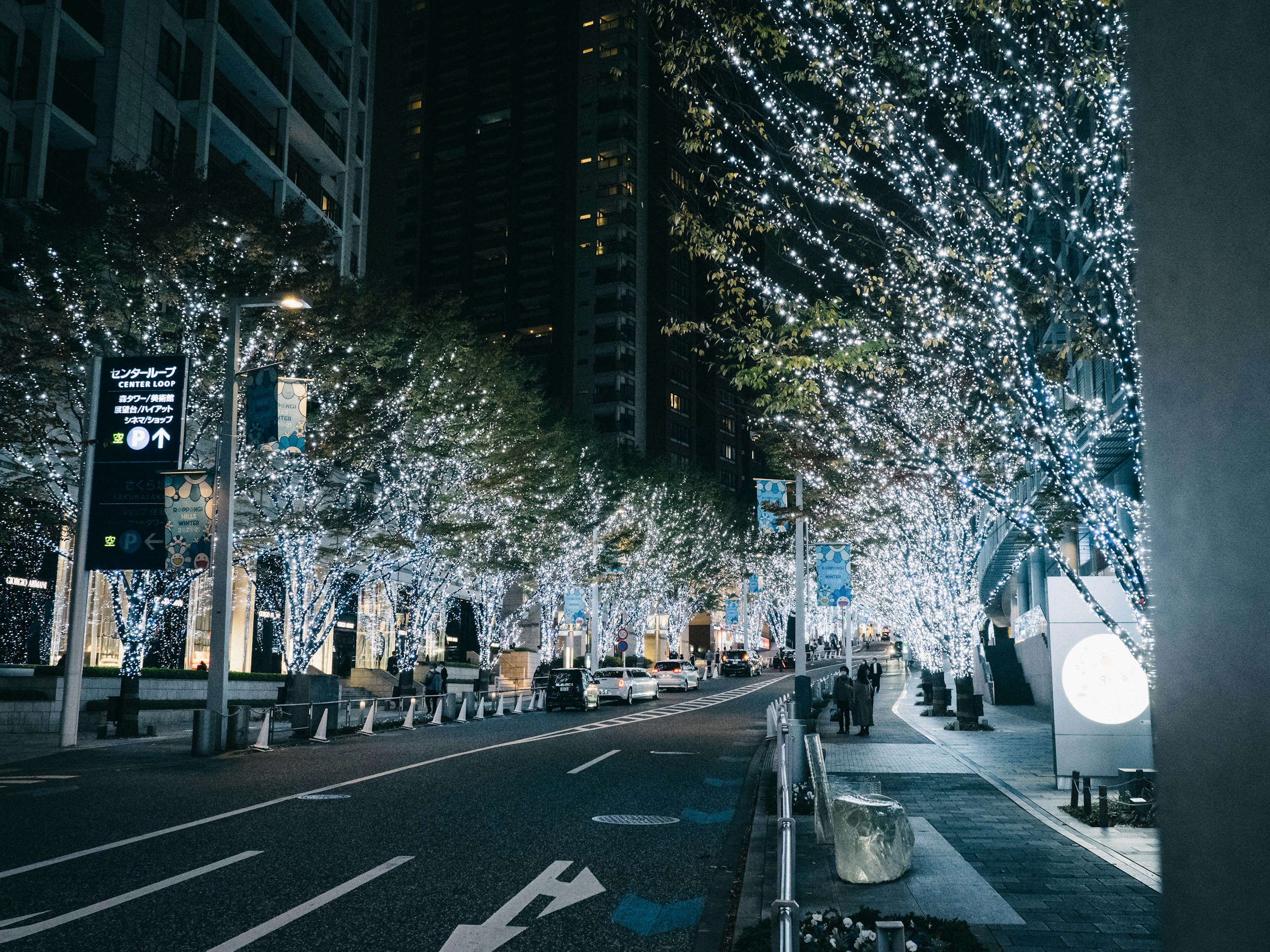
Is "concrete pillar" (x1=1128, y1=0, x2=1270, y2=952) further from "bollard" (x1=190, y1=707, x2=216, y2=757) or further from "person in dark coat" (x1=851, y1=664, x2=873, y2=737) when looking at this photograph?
"person in dark coat" (x1=851, y1=664, x2=873, y2=737)

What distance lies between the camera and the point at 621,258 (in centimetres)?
9294

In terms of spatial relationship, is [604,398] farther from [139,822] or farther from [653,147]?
[139,822]

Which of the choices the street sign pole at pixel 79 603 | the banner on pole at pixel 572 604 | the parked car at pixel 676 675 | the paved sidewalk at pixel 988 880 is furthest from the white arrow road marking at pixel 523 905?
the parked car at pixel 676 675

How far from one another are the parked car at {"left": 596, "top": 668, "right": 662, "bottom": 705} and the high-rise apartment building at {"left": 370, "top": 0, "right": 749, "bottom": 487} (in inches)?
1862

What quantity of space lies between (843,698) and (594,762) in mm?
8525

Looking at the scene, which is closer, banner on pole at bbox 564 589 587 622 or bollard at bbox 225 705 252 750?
bollard at bbox 225 705 252 750

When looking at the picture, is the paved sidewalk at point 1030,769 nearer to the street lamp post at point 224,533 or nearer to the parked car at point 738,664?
the street lamp post at point 224,533

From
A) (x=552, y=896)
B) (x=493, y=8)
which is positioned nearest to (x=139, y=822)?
(x=552, y=896)

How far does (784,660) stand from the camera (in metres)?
80.4

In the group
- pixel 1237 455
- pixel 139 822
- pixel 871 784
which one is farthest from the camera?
pixel 139 822

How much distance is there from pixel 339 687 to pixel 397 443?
283 inches

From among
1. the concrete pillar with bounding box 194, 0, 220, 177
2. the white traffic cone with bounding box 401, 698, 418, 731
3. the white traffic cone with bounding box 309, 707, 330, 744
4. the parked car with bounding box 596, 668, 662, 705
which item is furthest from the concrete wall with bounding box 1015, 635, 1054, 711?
the concrete pillar with bounding box 194, 0, 220, 177

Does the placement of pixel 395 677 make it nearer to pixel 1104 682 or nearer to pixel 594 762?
pixel 594 762

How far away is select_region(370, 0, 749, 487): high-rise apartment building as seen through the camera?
9306 cm
